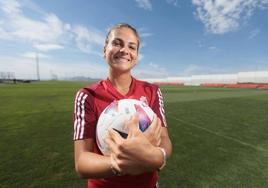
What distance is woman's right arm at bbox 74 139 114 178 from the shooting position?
47.1 inches

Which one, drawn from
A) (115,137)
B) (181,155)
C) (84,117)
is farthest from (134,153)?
(181,155)

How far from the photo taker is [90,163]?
129 centimetres

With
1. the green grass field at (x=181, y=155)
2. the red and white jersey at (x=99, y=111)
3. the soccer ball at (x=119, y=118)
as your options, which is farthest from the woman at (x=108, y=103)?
the green grass field at (x=181, y=155)

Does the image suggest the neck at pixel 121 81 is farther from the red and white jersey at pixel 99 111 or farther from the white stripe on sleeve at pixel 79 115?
the white stripe on sleeve at pixel 79 115

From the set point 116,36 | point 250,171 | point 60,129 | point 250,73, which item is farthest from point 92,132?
point 250,73

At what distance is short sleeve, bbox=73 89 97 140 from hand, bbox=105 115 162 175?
1.77 ft

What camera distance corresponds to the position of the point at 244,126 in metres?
8.07

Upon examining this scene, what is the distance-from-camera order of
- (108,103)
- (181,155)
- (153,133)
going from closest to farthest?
(153,133) → (108,103) → (181,155)

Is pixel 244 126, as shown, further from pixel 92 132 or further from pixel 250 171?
pixel 92 132

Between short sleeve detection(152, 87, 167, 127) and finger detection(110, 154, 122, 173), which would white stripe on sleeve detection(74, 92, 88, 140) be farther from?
short sleeve detection(152, 87, 167, 127)

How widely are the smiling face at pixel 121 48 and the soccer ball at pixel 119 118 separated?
344 mm

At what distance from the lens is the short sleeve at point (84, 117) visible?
1.58m

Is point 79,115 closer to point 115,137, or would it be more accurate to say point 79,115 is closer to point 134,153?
point 115,137

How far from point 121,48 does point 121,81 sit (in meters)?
0.31
